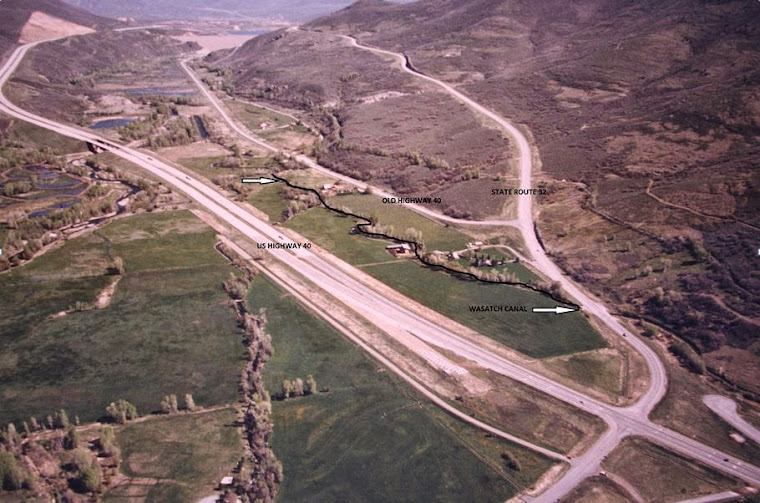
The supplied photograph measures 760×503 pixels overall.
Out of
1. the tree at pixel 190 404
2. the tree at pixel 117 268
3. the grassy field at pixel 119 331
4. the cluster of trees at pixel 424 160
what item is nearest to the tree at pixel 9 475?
the grassy field at pixel 119 331

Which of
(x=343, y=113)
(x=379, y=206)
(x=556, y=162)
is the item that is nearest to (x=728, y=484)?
(x=379, y=206)

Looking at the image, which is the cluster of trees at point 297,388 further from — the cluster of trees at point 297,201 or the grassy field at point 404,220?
the cluster of trees at point 297,201

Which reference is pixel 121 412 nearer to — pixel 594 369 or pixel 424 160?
pixel 594 369

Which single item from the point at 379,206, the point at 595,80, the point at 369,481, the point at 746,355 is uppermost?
the point at 595,80

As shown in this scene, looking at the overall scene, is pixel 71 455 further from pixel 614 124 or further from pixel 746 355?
pixel 614 124

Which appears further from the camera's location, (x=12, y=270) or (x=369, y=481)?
(x=12, y=270)
